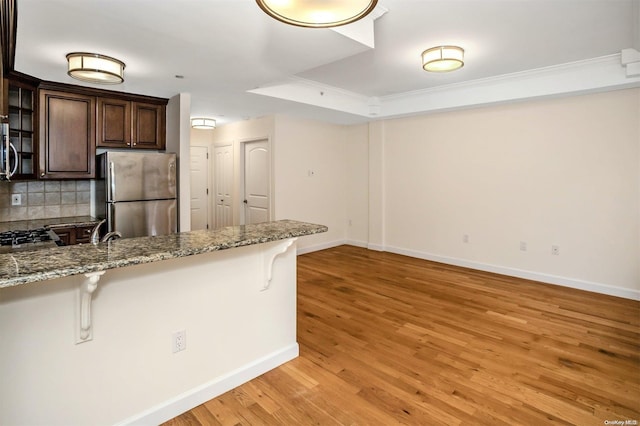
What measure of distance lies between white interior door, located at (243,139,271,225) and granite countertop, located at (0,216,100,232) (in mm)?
2626

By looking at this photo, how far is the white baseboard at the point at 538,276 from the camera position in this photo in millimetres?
4070

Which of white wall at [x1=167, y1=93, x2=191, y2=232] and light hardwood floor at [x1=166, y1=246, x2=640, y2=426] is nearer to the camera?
light hardwood floor at [x1=166, y1=246, x2=640, y2=426]

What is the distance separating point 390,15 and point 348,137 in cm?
408

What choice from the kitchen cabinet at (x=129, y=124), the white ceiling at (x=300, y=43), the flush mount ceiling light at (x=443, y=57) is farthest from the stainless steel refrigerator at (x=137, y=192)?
the flush mount ceiling light at (x=443, y=57)

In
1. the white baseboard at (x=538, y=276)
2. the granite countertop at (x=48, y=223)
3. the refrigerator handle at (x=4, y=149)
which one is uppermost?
the refrigerator handle at (x=4, y=149)

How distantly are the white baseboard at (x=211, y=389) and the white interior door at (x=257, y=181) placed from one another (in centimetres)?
357

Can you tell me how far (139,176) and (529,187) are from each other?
15.9 feet

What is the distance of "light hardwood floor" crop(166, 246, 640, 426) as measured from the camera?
2045mm

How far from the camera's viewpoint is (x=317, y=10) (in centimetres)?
162

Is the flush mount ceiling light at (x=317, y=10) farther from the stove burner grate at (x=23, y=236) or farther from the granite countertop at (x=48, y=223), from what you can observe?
the granite countertop at (x=48, y=223)

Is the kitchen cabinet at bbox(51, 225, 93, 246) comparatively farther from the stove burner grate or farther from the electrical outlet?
the electrical outlet

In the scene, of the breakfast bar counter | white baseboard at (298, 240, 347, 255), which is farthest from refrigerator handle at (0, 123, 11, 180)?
white baseboard at (298, 240, 347, 255)

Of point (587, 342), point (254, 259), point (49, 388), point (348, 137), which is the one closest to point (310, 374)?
point (254, 259)

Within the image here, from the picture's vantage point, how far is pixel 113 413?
1759 mm
